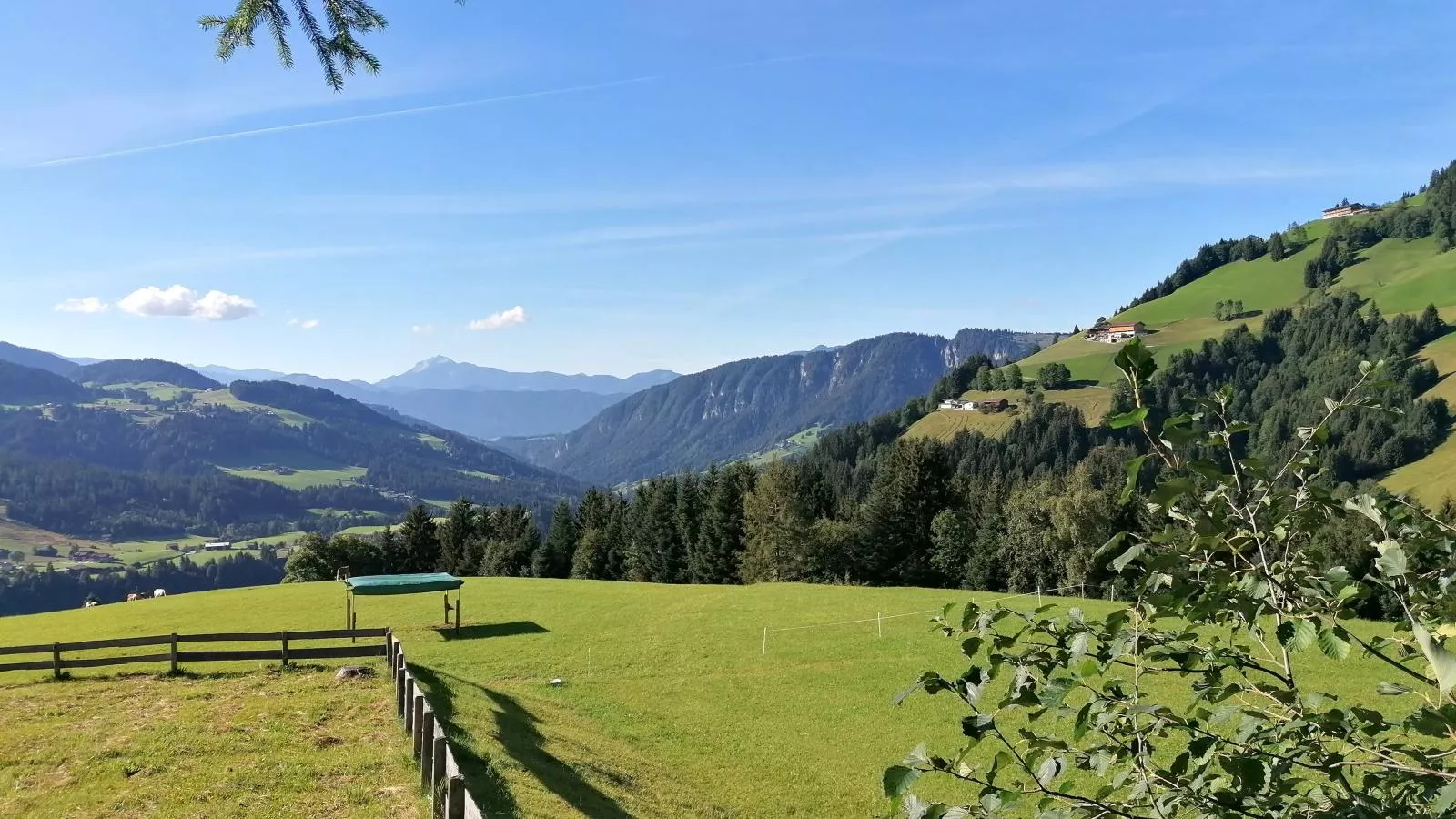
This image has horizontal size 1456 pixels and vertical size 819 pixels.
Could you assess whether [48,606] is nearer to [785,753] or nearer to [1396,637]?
[785,753]

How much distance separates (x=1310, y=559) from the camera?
3076 millimetres

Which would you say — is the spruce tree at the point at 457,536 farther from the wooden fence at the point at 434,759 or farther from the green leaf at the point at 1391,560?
the green leaf at the point at 1391,560

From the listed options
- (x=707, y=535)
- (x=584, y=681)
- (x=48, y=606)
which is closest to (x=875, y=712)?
(x=584, y=681)

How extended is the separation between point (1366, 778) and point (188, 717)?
73.1 ft

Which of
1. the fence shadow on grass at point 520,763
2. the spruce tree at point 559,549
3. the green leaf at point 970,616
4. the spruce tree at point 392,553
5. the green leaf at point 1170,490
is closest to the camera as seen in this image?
the green leaf at point 1170,490

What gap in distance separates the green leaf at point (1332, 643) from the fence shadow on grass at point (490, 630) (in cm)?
3453

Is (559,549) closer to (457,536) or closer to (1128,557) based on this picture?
(457,536)

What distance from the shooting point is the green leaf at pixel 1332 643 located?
8.61 ft

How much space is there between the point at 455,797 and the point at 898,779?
796cm

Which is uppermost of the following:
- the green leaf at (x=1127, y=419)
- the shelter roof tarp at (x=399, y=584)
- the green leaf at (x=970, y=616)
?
the green leaf at (x=1127, y=419)

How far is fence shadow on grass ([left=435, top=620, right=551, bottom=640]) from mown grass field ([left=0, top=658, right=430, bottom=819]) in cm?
1188

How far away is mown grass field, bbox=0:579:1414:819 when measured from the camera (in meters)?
17.3

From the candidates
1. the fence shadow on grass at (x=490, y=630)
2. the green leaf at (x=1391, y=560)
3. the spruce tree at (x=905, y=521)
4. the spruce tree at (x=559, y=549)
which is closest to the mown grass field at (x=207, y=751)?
the fence shadow on grass at (x=490, y=630)

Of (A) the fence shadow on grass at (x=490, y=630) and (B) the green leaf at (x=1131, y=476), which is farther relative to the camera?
(A) the fence shadow on grass at (x=490, y=630)
